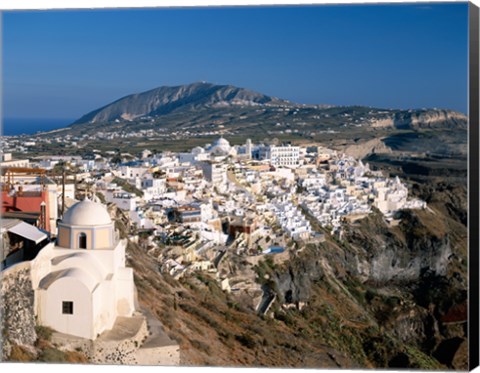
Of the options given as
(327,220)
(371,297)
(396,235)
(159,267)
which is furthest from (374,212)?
(159,267)

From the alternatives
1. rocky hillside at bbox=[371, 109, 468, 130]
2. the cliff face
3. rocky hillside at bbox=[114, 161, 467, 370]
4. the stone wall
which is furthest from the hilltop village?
rocky hillside at bbox=[371, 109, 468, 130]

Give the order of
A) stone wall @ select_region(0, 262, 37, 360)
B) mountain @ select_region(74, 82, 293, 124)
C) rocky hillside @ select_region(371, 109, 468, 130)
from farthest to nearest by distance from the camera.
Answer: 1. rocky hillside @ select_region(371, 109, 468, 130)
2. mountain @ select_region(74, 82, 293, 124)
3. stone wall @ select_region(0, 262, 37, 360)

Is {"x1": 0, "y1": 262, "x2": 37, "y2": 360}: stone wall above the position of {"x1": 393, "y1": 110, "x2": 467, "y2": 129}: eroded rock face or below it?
below

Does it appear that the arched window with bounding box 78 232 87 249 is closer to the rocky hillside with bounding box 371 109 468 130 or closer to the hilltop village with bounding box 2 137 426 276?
the hilltop village with bounding box 2 137 426 276

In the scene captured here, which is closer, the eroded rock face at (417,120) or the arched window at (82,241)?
the arched window at (82,241)

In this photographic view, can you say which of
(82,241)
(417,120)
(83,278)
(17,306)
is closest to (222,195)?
(82,241)

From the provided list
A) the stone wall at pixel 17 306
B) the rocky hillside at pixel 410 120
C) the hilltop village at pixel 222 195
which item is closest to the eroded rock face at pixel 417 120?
the rocky hillside at pixel 410 120

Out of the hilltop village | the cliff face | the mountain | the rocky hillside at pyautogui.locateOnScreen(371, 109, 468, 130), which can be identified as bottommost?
the cliff face

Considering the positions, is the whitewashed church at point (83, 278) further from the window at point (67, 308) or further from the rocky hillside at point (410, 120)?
the rocky hillside at point (410, 120)
